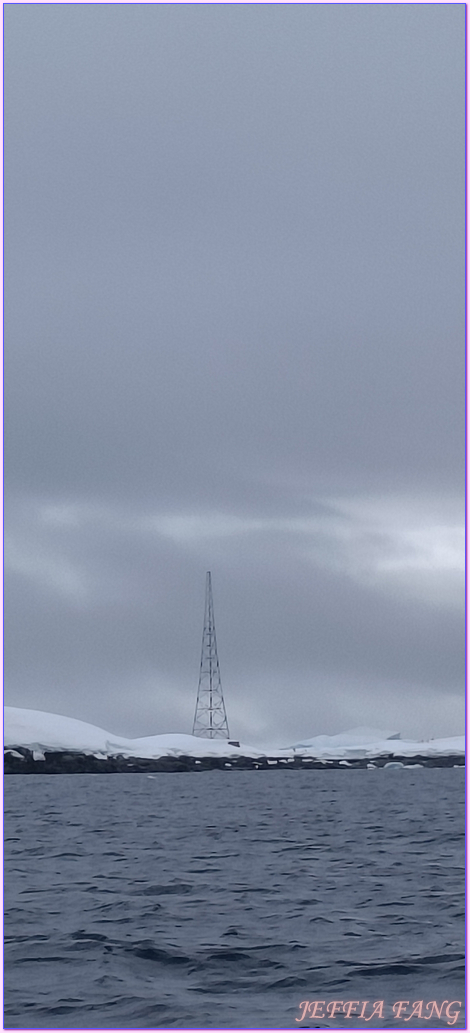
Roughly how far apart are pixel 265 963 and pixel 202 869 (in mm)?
10998

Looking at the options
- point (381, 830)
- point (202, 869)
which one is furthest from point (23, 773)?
point (202, 869)

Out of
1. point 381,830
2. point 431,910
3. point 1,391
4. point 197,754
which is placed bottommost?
point 197,754

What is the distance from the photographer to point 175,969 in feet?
49.5

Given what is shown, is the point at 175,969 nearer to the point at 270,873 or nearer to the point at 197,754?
the point at 270,873

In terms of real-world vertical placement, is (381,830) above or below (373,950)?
below

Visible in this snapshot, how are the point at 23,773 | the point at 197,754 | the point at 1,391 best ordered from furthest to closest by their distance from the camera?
the point at 197,754 < the point at 23,773 < the point at 1,391

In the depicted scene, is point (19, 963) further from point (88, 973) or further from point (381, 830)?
point (381, 830)

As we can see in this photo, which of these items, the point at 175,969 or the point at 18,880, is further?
the point at 18,880

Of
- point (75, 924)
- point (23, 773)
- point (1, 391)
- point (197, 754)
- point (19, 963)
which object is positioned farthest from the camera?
point (197, 754)

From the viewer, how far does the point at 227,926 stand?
18.1m

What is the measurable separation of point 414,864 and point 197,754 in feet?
427

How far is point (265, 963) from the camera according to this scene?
15359 millimetres

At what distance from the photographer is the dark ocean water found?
13.5 metres

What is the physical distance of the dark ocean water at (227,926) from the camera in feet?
44.4
